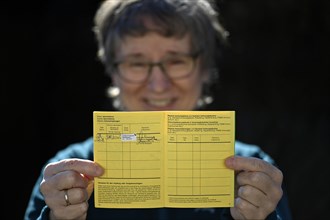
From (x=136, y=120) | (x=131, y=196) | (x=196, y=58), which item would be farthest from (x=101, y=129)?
(x=196, y=58)

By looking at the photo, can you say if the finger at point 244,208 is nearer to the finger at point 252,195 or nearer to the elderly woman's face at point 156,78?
the finger at point 252,195

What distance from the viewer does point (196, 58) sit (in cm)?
224

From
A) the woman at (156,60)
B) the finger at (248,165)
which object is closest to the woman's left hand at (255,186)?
the finger at (248,165)

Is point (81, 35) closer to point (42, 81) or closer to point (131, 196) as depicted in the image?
point (42, 81)

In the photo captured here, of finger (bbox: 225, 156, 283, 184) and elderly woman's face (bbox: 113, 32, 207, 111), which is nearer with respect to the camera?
finger (bbox: 225, 156, 283, 184)

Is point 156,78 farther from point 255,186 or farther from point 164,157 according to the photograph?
point 255,186

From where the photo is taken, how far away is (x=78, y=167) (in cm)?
158

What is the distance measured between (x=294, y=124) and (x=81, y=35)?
1.64m

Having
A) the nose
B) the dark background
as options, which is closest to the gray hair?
the nose

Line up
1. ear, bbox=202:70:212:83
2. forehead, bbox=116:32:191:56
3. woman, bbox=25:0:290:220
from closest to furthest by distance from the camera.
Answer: woman, bbox=25:0:290:220 → forehead, bbox=116:32:191:56 → ear, bbox=202:70:212:83

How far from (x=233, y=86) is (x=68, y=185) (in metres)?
2.08

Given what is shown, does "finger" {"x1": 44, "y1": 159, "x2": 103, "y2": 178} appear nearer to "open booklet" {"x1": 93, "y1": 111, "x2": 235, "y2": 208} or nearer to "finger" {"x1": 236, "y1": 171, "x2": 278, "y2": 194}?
"open booklet" {"x1": 93, "y1": 111, "x2": 235, "y2": 208}

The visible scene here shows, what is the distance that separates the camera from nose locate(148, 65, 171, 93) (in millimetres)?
2162

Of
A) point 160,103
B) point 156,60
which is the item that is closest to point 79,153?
point 160,103
